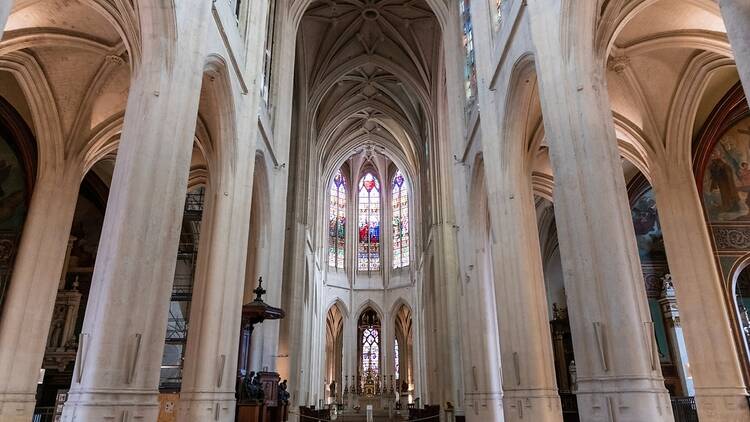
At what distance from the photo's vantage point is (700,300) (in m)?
11.6

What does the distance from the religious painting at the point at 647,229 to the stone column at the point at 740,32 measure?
1510 cm

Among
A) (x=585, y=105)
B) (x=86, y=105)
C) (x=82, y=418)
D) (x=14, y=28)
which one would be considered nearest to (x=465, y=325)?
(x=585, y=105)

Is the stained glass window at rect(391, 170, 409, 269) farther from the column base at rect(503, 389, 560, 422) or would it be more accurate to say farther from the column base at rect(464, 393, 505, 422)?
the column base at rect(503, 389, 560, 422)

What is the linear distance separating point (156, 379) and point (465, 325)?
924cm

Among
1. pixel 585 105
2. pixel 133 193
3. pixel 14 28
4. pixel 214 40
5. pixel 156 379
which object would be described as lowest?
pixel 156 379

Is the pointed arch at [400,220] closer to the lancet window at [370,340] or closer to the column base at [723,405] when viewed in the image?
the lancet window at [370,340]

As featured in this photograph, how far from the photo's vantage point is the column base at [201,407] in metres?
8.52

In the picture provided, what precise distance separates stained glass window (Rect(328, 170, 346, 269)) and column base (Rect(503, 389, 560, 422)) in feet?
82.4

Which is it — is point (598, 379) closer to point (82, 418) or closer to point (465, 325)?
point (82, 418)

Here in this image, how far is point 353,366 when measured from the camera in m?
32.0

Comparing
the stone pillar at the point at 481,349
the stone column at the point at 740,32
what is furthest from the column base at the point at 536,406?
the stone column at the point at 740,32

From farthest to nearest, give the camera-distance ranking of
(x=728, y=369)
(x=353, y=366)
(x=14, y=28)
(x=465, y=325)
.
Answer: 1. (x=353, y=366)
2. (x=465, y=325)
3. (x=728, y=369)
4. (x=14, y=28)

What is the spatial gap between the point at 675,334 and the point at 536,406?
34.4 feet

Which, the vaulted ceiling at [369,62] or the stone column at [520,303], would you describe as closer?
the stone column at [520,303]
